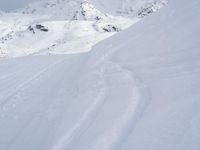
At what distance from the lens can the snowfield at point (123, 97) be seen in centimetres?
577

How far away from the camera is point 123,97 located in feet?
24.7

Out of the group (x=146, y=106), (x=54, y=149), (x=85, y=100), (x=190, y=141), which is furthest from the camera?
(x=85, y=100)

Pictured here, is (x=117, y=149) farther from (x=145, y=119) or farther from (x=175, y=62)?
(x=175, y=62)

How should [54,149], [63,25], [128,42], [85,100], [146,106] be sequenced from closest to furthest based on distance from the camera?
[54,149]
[146,106]
[85,100]
[128,42]
[63,25]

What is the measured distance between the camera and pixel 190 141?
5000 mm

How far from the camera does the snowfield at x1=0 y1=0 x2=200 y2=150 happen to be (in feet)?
18.9

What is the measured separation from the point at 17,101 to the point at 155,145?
5.06 meters

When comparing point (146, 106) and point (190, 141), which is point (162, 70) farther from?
point (190, 141)

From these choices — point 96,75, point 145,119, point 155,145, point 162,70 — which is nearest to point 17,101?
point 96,75

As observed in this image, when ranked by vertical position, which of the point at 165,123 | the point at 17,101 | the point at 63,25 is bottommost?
the point at 63,25

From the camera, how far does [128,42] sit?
465 inches

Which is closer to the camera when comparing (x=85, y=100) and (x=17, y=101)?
(x=85, y=100)

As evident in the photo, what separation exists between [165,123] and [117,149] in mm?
783

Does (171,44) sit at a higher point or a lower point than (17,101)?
higher
